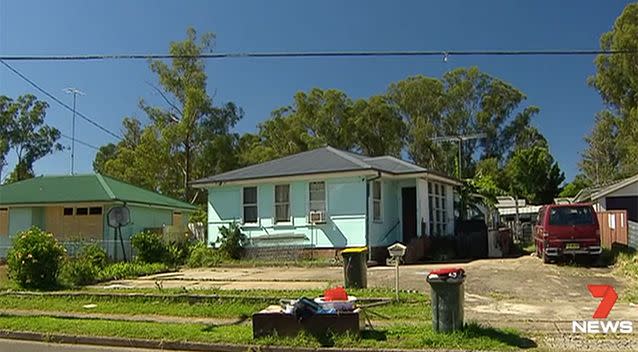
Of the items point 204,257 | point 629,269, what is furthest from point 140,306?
point 629,269

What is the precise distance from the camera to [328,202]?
2105 centimetres

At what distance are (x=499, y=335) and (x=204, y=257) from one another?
595 inches

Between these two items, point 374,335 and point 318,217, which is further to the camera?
point 318,217

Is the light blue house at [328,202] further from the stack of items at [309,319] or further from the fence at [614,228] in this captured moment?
the stack of items at [309,319]

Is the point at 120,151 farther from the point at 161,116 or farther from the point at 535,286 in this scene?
the point at 535,286

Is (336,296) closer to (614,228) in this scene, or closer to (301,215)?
(301,215)

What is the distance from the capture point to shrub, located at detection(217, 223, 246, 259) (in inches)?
866

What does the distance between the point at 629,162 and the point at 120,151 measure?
4089 cm

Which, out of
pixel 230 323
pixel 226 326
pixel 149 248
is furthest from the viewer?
pixel 149 248

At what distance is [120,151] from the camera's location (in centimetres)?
4784

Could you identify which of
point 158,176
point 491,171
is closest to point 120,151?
point 158,176

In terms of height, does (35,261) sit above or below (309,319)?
above

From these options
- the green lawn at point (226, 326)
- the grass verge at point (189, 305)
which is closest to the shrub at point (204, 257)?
the green lawn at point (226, 326)

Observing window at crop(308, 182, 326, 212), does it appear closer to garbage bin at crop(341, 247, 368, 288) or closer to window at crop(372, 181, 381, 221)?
window at crop(372, 181, 381, 221)
